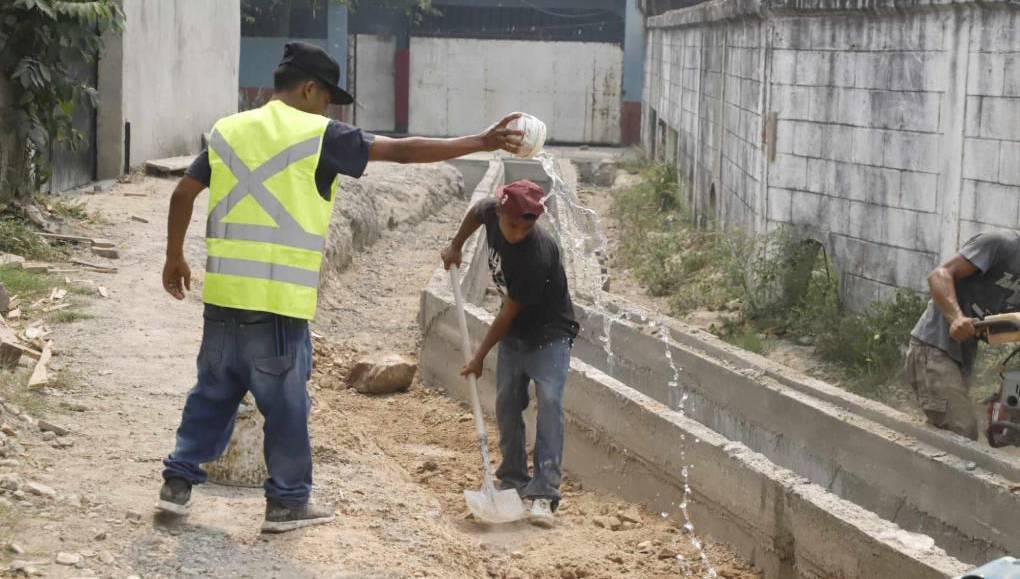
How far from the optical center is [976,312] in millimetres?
7035

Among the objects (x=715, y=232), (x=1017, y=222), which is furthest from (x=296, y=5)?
(x=1017, y=222)

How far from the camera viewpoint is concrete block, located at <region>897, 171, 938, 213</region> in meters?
9.91

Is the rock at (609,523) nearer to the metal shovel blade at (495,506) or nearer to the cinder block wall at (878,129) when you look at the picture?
the metal shovel blade at (495,506)

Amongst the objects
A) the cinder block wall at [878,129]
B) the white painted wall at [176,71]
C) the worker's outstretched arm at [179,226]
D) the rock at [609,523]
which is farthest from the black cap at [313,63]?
the white painted wall at [176,71]

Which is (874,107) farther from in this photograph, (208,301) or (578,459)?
(208,301)

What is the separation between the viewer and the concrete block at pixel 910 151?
9.95m

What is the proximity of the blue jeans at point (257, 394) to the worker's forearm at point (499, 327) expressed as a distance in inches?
63.3

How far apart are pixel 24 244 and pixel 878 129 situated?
6.20 m

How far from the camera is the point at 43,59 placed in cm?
1095

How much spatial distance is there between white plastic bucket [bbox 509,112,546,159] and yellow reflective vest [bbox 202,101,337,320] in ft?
2.22

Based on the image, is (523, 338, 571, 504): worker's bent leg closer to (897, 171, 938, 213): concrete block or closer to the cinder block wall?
the cinder block wall

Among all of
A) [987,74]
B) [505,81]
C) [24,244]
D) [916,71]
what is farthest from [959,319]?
[505,81]

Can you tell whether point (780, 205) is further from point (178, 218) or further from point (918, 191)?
point (178, 218)

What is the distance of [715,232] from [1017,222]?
229 inches
